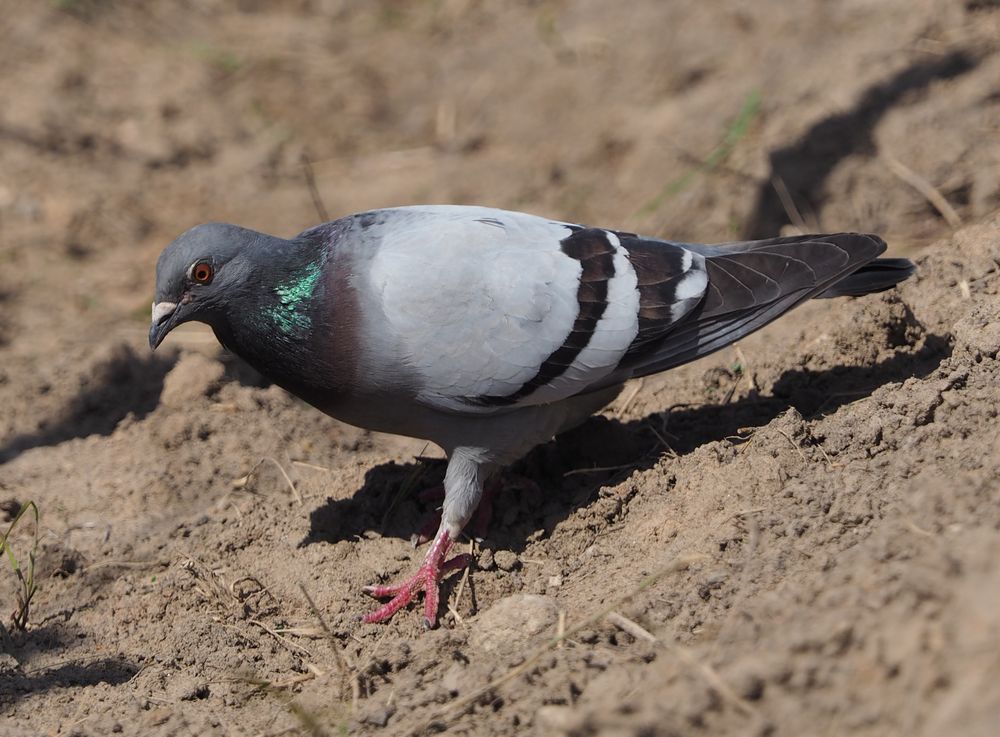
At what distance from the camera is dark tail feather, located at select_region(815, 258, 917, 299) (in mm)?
4816

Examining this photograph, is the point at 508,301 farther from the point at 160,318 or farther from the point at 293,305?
the point at 160,318

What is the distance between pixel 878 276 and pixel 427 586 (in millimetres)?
2476

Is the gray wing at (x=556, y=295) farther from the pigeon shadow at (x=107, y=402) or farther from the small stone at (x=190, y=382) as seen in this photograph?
the pigeon shadow at (x=107, y=402)

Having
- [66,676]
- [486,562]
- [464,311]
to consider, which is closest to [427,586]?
[486,562]

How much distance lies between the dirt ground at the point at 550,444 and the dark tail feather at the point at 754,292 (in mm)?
444

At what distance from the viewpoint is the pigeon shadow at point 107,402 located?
228 inches

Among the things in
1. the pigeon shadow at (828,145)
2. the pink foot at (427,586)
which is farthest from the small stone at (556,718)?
the pigeon shadow at (828,145)

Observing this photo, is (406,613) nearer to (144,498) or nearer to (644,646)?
(644,646)

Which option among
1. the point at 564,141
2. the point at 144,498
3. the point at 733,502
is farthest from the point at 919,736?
the point at 564,141

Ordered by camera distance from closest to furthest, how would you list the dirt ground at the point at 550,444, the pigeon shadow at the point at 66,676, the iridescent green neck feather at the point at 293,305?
the dirt ground at the point at 550,444 → the pigeon shadow at the point at 66,676 → the iridescent green neck feather at the point at 293,305

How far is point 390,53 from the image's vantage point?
1041 centimetres

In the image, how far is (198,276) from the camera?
4.39 m

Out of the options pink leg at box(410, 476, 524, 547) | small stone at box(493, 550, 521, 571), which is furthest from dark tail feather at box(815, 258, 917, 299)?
small stone at box(493, 550, 521, 571)

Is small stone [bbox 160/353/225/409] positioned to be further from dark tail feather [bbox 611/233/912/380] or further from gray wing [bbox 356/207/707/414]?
dark tail feather [bbox 611/233/912/380]
